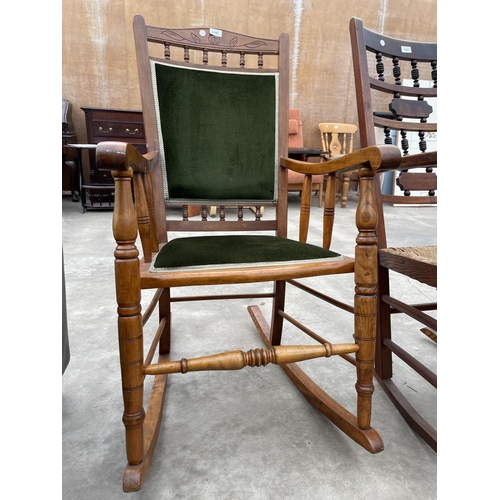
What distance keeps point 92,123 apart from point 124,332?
3.66m

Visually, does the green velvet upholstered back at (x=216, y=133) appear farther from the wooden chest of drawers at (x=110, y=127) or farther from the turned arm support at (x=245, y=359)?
the wooden chest of drawers at (x=110, y=127)

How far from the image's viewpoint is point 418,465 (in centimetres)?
85

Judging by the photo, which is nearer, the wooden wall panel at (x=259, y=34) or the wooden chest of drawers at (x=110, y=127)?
the wooden chest of drawers at (x=110, y=127)

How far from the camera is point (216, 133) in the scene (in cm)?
121

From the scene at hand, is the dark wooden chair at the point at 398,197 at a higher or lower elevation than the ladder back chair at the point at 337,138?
lower

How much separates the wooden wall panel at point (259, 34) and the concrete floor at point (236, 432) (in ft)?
12.2

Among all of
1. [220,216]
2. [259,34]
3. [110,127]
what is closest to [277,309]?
[220,216]

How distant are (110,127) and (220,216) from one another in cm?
318

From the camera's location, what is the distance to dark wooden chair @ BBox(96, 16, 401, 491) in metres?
0.74

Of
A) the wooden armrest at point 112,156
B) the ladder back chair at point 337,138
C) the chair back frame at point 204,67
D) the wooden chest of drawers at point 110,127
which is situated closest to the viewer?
the wooden armrest at point 112,156

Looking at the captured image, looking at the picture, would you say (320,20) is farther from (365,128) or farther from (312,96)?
(365,128)

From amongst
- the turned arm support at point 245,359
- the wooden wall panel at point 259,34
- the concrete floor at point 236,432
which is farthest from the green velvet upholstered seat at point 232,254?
the wooden wall panel at point 259,34

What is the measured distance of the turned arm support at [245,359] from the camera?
0.75 meters

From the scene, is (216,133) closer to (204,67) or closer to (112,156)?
(204,67)
